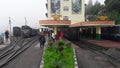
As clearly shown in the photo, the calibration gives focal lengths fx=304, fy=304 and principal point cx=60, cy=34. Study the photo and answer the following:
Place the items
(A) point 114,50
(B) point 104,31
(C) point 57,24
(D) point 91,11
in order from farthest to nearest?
(D) point 91,11 → (B) point 104,31 → (C) point 57,24 → (A) point 114,50

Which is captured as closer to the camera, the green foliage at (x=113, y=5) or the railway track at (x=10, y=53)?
the railway track at (x=10, y=53)

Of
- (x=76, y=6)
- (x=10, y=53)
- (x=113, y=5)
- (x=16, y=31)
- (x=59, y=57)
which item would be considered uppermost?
(x=76, y=6)

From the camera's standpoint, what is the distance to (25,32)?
61688 mm

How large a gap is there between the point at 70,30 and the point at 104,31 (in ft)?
19.2

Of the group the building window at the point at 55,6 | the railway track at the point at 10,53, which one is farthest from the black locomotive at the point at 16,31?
the railway track at the point at 10,53

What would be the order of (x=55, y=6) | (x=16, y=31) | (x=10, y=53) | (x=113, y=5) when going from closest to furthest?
(x=10, y=53), (x=16, y=31), (x=113, y=5), (x=55, y=6)

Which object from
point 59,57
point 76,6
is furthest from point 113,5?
point 59,57

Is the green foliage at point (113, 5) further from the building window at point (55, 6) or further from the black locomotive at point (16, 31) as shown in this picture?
the black locomotive at point (16, 31)

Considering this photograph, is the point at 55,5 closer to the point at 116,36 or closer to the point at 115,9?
the point at 115,9

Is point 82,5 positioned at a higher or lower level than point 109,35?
higher

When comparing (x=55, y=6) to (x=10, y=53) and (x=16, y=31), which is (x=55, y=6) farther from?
(x=10, y=53)

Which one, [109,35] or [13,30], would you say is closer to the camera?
[109,35]

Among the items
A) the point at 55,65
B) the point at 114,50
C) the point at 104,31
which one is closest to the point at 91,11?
the point at 104,31

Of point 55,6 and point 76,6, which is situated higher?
point 76,6
